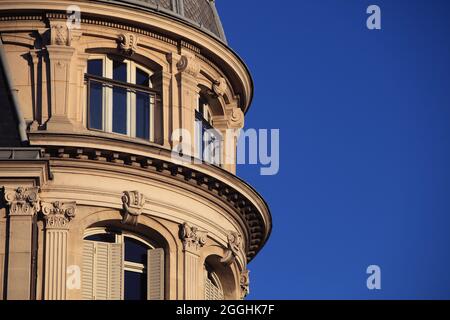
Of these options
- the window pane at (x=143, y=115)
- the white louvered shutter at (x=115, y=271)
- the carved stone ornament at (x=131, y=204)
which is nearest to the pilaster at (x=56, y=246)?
the carved stone ornament at (x=131, y=204)

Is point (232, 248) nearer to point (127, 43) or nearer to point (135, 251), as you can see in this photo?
point (135, 251)

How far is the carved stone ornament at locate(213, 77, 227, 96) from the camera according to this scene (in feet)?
247

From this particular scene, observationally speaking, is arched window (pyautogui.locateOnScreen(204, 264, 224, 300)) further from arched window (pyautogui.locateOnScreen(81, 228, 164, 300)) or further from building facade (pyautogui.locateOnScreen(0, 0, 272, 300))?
arched window (pyautogui.locateOnScreen(81, 228, 164, 300))

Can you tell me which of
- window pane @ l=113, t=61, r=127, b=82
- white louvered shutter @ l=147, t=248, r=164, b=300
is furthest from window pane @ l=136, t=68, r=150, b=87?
white louvered shutter @ l=147, t=248, r=164, b=300

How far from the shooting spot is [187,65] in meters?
73.8

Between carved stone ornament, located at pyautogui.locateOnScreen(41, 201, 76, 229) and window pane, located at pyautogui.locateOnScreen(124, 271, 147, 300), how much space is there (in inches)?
121

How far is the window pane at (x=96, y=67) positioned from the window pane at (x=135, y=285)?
6.56m

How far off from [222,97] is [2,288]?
45.1ft

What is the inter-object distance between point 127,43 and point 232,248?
7477 millimetres

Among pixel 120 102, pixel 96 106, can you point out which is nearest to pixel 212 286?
pixel 120 102
